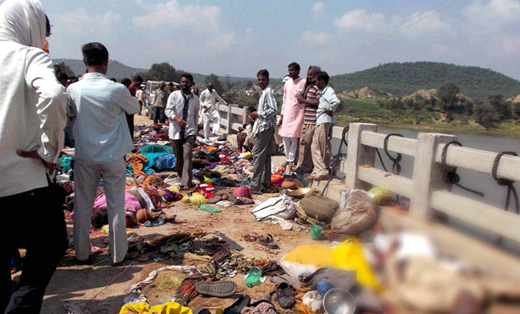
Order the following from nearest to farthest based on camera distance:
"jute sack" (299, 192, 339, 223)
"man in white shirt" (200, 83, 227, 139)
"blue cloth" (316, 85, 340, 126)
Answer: "jute sack" (299, 192, 339, 223)
"blue cloth" (316, 85, 340, 126)
"man in white shirt" (200, 83, 227, 139)

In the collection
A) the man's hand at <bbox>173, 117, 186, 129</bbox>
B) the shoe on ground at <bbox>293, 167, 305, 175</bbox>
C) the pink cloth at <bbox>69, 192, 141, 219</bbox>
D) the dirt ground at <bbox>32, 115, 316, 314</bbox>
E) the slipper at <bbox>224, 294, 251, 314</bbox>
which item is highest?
the man's hand at <bbox>173, 117, 186, 129</bbox>

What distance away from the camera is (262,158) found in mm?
6559

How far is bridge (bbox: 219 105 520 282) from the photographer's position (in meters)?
0.55

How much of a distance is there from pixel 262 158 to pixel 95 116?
11.7 feet

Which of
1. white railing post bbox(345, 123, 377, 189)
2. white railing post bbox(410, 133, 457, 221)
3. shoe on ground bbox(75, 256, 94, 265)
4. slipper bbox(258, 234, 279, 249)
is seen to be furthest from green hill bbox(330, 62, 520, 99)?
shoe on ground bbox(75, 256, 94, 265)

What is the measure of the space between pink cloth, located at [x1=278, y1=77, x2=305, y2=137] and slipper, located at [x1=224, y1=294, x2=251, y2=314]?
4.12 m

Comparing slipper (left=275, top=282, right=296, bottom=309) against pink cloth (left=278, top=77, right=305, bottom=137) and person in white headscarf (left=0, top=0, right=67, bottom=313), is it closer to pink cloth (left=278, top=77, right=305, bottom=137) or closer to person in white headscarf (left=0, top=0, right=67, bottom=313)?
person in white headscarf (left=0, top=0, right=67, bottom=313)

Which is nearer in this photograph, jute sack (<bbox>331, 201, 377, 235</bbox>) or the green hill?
jute sack (<bbox>331, 201, 377, 235</bbox>)

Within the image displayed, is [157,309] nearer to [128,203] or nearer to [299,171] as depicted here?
Result: [128,203]

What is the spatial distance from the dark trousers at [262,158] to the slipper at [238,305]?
11.8ft

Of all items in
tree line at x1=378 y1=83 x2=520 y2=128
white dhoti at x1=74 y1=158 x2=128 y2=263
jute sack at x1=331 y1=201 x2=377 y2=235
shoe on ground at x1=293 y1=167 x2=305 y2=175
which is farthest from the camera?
tree line at x1=378 y1=83 x2=520 y2=128

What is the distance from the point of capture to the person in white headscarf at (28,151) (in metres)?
2.18

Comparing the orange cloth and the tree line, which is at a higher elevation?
the tree line

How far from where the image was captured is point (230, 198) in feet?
20.4
